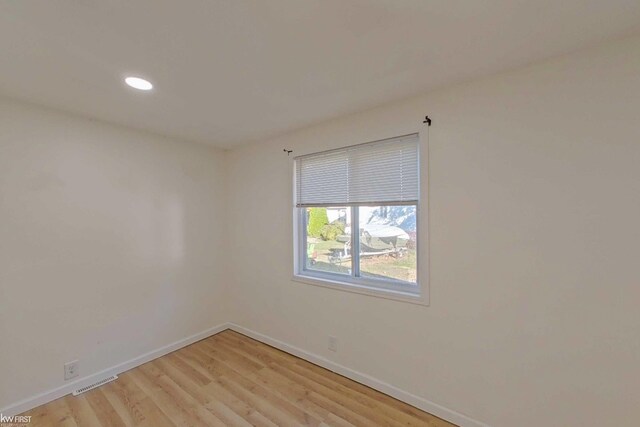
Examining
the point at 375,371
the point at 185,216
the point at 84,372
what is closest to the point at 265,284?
the point at 185,216

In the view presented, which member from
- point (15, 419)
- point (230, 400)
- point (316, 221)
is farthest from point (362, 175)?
point (15, 419)

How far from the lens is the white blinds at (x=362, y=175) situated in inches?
84.3

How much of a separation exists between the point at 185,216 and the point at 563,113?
3365 mm

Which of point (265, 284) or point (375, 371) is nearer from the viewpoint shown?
point (375, 371)

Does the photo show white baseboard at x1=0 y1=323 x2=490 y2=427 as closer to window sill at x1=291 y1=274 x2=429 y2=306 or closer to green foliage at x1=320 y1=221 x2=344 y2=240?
window sill at x1=291 y1=274 x2=429 y2=306

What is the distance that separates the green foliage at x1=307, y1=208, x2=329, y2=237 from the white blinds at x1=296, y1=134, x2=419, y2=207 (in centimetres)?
11

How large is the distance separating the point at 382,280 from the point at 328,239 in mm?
676

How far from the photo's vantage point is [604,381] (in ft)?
4.78

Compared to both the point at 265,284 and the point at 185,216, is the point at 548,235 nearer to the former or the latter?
the point at 265,284

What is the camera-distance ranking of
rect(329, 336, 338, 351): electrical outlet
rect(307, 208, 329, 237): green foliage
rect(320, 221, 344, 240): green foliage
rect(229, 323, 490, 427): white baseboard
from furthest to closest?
rect(307, 208, 329, 237): green foliage, rect(320, 221, 344, 240): green foliage, rect(329, 336, 338, 351): electrical outlet, rect(229, 323, 490, 427): white baseboard

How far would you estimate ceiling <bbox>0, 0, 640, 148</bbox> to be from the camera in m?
1.19

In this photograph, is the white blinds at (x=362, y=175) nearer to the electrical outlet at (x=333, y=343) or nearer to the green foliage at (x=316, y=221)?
the green foliage at (x=316, y=221)

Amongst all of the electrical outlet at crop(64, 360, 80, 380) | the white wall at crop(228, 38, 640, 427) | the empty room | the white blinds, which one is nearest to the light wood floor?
the empty room

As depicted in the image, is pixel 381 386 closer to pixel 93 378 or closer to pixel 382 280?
pixel 382 280
